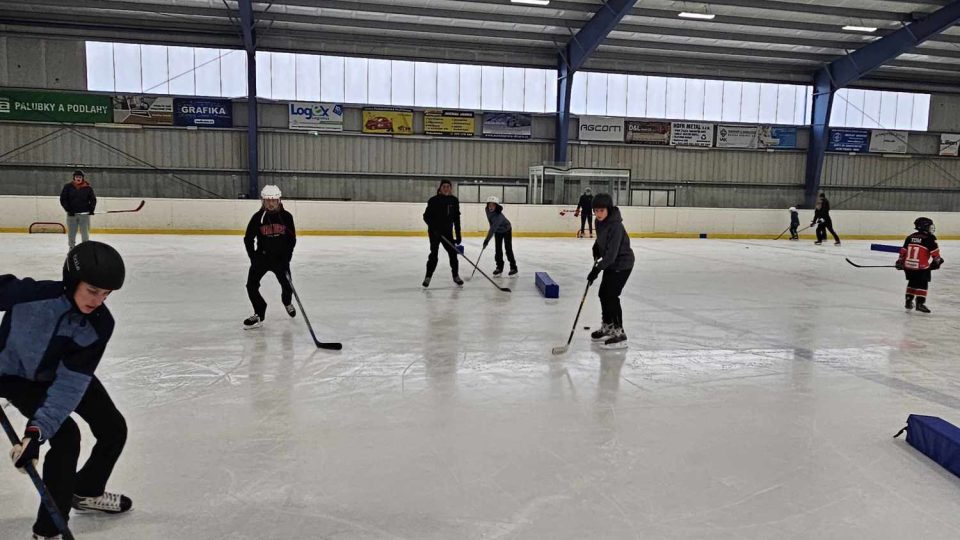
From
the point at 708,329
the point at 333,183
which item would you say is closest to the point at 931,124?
the point at 333,183

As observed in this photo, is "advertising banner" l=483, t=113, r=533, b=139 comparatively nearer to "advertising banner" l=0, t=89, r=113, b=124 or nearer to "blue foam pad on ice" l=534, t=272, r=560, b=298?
"advertising banner" l=0, t=89, r=113, b=124

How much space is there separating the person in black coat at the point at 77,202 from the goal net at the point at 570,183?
43.8ft

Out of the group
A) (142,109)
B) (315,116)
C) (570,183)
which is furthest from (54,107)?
(570,183)

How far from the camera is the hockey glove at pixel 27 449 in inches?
77.1

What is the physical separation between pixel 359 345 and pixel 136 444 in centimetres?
247

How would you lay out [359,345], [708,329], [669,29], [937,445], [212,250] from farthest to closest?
[669,29]
[212,250]
[708,329]
[359,345]
[937,445]

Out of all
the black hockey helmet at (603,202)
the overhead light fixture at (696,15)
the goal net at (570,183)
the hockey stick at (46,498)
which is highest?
the overhead light fixture at (696,15)

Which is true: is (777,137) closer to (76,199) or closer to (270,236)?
(76,199)

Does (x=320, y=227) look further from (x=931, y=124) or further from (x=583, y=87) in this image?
(x=931, y=124)

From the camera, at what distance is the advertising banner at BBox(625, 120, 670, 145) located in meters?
24.9

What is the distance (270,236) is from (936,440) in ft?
17.3

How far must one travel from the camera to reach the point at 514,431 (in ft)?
11.9

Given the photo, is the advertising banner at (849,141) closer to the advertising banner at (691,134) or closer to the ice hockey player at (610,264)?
→ the advertising banner at (691,134)

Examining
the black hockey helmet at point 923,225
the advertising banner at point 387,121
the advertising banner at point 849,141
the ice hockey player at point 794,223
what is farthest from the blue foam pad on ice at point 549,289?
the advertising banner at point 849,141
